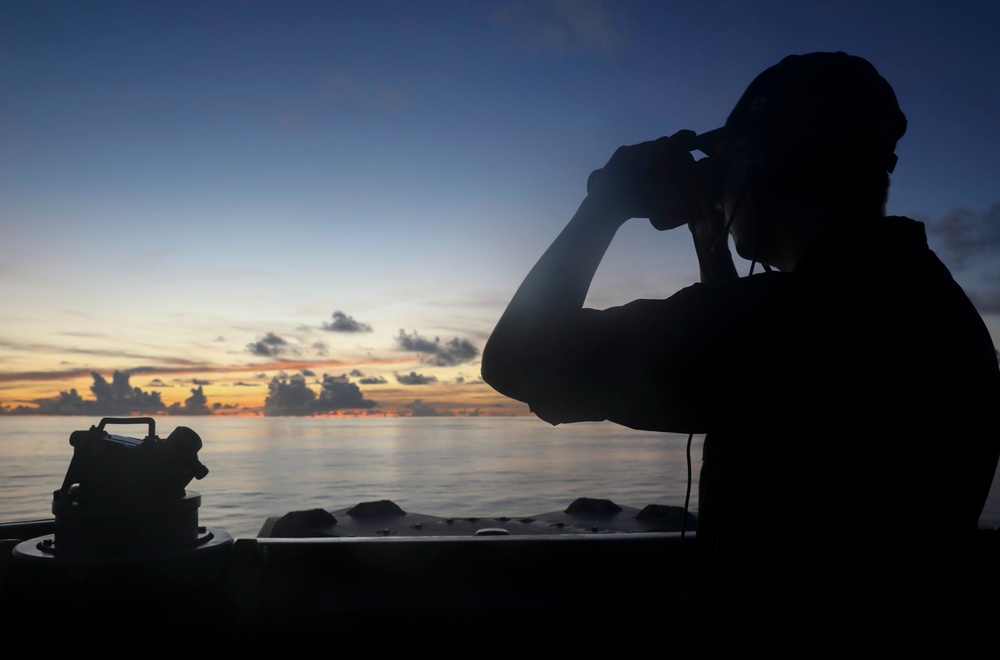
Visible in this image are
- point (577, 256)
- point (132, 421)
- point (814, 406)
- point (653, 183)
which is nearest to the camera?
point (814, 406)

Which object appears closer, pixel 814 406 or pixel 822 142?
pixel 814 406

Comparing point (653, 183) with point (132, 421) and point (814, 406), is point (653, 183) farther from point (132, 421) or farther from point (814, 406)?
point (132, 421)

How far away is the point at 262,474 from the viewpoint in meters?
34.5

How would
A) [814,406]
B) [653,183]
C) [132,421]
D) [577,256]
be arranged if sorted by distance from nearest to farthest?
[814,406]
[577,256]
[653,183]
[132,421]

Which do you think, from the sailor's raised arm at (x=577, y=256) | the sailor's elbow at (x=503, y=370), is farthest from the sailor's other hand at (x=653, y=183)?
the sailor's elbow at (x=503, y=370)

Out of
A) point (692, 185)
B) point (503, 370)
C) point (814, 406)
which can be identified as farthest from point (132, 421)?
point (814, 406)

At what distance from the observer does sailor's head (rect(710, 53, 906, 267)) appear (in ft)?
3.22

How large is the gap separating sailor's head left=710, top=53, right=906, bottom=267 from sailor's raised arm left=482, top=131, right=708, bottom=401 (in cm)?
11

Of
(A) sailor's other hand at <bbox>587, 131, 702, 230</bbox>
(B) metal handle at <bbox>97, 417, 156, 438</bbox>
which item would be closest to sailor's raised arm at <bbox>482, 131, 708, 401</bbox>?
(A) sailor's other hand at <bbox>587, 131, 702, 230</bbox>

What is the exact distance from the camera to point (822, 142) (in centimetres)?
99

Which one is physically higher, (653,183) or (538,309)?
(653,183)

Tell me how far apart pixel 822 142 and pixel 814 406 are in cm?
42

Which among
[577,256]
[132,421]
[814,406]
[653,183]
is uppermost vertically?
[653,183]

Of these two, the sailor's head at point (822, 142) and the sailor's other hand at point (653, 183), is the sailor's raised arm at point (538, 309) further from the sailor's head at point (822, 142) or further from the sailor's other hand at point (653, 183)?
the sailor's head at point (822, 142)
